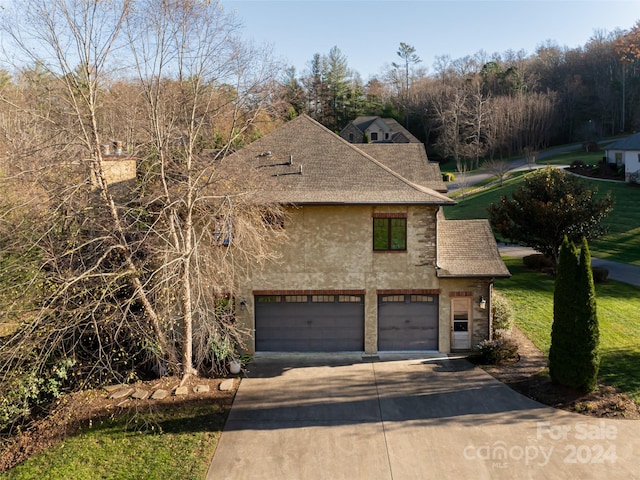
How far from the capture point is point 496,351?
50.7 ft

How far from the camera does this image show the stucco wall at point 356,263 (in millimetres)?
16312

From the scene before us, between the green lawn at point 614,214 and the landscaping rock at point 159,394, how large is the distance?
23105mm

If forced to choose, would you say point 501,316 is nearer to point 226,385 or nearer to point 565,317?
point 565,317

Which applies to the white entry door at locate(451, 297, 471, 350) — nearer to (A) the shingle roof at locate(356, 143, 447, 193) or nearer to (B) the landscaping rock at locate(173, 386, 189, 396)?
(A) the shingle roof at locate(356, 143, 447, 193)

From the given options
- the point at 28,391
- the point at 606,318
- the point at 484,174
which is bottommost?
the point at 28,391

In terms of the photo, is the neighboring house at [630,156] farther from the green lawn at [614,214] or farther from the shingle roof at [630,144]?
the green lawn at [614,214]

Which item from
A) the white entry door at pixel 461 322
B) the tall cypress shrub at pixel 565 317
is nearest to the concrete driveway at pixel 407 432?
the tall cypress shrub at pixel 565 317

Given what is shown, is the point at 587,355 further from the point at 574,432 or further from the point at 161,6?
the point at 161,6

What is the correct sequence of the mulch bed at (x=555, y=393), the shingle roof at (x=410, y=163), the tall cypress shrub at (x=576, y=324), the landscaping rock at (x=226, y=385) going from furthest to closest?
the shingle roof at (x=410, y=163), the landscaping rock at (x=226, y=385), the tall cypress shrub at (x=576, y=324), the mulch bed at (x=555, y=393)

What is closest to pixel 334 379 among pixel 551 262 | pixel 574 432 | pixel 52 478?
pixel 574 432

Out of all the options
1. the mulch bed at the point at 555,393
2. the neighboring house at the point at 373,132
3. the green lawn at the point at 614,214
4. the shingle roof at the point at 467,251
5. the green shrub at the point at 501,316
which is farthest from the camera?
the neighboring house at the point at 373,132

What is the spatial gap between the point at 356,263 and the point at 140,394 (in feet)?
24.9

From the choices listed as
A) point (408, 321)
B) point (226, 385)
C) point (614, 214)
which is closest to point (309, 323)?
point (408, 321)

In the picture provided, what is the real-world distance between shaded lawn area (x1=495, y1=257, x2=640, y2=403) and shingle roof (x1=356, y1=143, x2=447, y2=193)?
6.16 m
